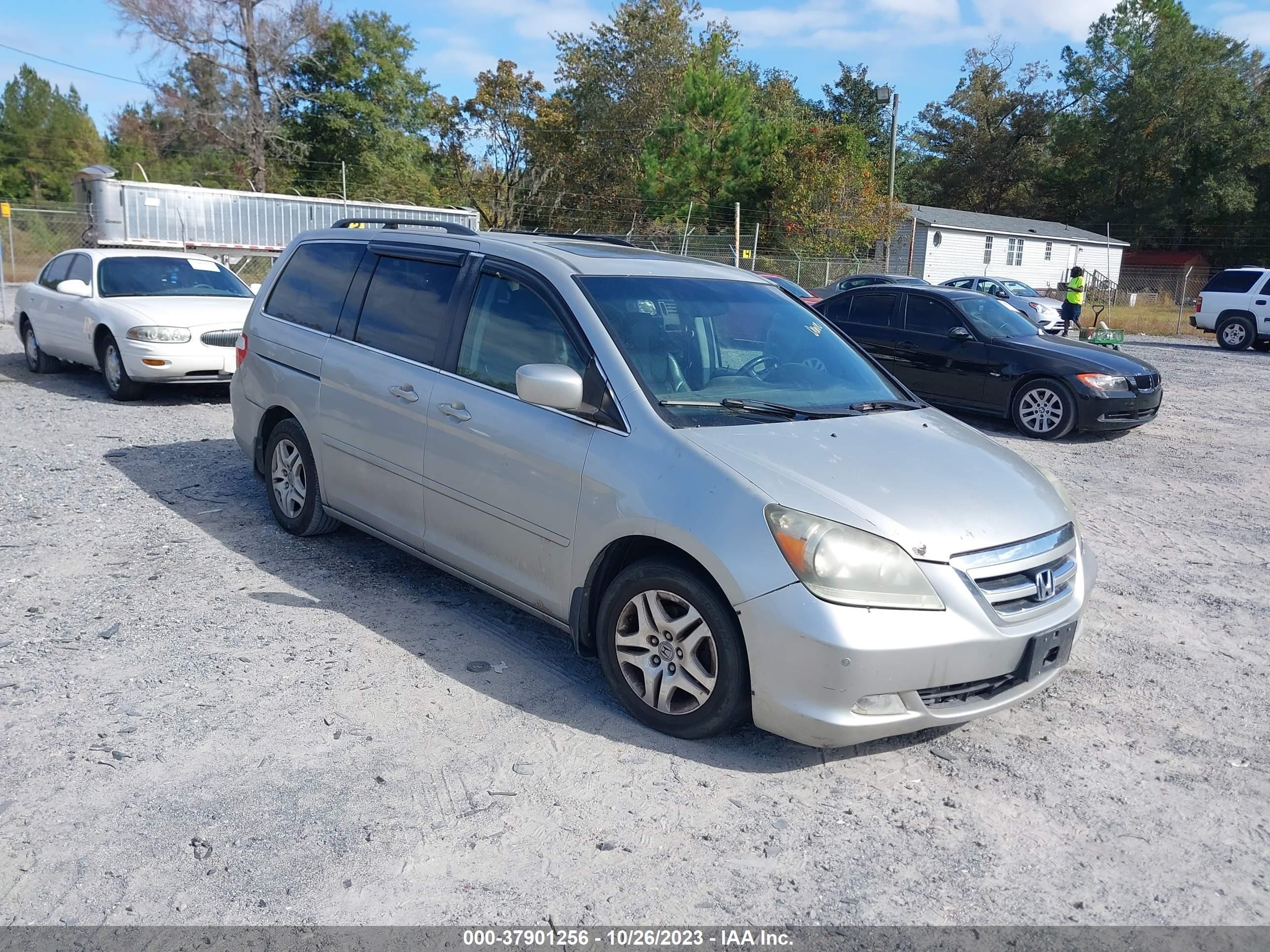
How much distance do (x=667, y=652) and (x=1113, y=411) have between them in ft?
27.5

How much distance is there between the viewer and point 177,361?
400 inches

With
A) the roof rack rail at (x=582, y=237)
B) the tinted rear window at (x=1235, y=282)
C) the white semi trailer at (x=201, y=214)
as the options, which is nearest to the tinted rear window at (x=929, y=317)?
the roof rack rail at (x=582, y=237)

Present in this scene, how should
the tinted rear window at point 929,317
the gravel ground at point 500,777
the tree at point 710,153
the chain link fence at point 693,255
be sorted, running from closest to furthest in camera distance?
the gravel ground at point 500,777 < the tinted rear window at point 929,317 < the chain link fence at point 693,255 < the tree at point 710,153

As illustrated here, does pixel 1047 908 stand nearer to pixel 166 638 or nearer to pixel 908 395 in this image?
pixel 908 395

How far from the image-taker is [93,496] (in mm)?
6922

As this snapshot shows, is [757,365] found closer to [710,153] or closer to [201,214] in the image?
[201,214]

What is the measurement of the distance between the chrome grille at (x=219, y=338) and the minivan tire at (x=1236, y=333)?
73.1ft

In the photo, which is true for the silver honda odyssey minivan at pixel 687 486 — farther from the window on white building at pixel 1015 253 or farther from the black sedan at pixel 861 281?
the window on white building at pixel 1015 253

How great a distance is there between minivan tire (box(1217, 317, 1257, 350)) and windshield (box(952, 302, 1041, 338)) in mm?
14651

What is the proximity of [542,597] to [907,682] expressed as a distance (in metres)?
1.58

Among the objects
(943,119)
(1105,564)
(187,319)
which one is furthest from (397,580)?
(943,119)

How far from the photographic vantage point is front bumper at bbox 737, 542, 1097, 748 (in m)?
3.32

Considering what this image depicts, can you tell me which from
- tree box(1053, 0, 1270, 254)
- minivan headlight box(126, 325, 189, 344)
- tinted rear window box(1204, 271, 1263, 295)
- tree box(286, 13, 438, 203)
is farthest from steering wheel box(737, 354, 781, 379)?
tree box(1053, 0, 1270, 254)

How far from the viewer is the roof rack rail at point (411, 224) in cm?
531
